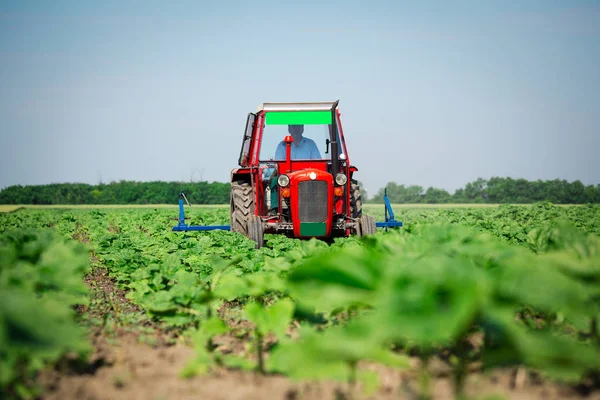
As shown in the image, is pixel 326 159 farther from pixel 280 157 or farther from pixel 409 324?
pixel 409 324

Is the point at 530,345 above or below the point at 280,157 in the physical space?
below

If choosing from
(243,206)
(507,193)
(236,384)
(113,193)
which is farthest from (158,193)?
(236,384)

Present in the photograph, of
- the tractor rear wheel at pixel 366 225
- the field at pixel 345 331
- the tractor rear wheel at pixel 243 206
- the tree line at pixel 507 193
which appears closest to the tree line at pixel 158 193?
the tree line at pixel 507 193

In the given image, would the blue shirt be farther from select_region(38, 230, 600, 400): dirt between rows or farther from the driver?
select_region(38, 230, 600, 400): dirt between rows

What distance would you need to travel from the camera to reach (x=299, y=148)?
926 cm

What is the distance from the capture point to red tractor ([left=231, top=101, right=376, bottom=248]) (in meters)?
8.73

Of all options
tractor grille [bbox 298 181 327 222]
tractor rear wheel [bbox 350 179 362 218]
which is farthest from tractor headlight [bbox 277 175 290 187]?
tractor rear wheel [bbox 350 179 362 218]

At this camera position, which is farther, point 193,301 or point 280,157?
point 280,157

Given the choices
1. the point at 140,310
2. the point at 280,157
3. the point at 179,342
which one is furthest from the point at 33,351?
the point at 280,157

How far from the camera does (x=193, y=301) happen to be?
13.3 ft

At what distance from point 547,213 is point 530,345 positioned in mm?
20354

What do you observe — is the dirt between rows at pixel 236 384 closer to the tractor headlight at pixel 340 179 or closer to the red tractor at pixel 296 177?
the red tractor at pixel 296 177

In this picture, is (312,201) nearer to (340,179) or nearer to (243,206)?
(340,179)

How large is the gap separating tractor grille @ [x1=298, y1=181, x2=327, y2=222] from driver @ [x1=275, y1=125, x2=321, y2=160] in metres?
0.73
